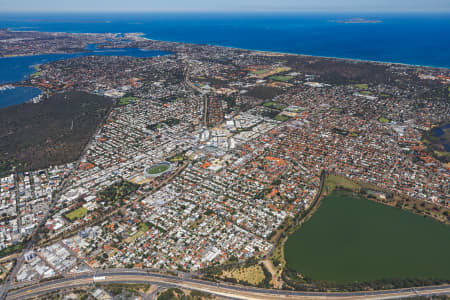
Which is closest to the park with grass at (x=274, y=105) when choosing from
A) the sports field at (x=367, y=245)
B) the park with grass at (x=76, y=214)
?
the sports field at (x=367, y=245)

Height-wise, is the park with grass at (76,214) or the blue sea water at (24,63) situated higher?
the blue sea water at (24,63)

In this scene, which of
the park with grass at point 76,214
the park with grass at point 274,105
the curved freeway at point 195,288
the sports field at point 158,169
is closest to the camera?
the curved freeway at point 195,288

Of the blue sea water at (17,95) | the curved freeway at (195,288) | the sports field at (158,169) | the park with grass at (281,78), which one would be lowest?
the curved freeway at (195,288)

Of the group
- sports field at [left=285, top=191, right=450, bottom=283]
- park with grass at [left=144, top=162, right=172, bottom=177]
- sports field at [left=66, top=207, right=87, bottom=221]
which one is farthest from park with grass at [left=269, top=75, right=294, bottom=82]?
sports field at [left=66, top=207, right=87, bottom=221]

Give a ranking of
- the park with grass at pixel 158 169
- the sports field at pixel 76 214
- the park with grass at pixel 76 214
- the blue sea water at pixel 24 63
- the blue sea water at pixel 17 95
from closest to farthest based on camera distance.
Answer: the park with grass at pixel 76 214, the sports field at pixel 76 214, the park with grass at pixel 158 169, the blue sea water at pixel 17 95, the blue sea water at pixel 24 63

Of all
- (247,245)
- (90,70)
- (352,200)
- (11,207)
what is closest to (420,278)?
(352,200)

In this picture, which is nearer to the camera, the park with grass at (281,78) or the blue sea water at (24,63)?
the park with grass at (281,78)

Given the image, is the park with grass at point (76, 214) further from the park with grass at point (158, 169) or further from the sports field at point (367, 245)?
the sports field at point (367, 245)
